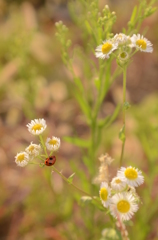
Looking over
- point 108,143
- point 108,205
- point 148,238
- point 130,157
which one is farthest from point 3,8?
point 108,205

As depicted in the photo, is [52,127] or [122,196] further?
[52,127]

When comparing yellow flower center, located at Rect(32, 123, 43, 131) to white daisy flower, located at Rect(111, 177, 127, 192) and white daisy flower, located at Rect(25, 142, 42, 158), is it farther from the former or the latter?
white daisy flower, located at Rect(111, 177, 127, 192)

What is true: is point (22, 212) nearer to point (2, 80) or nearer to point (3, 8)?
point (2, 80)

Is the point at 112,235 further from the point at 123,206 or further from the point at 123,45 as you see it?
the point at 123,45

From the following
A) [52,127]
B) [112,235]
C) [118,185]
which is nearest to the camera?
[118,185]

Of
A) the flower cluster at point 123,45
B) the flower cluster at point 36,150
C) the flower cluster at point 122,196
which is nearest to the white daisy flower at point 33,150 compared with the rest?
the flower cluster at point 36,150

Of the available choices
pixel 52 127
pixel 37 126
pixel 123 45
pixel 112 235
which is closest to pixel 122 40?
pixel 123 45

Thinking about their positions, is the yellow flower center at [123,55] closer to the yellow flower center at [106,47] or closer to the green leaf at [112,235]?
the yellow flower center at [106,47]
